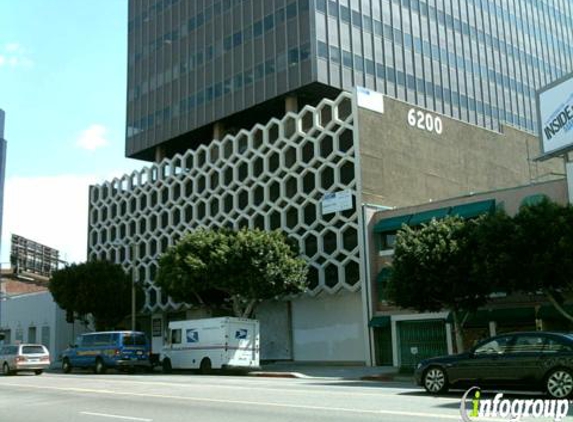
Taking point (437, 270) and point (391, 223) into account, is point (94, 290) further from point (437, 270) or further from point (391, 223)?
point (437, 270)

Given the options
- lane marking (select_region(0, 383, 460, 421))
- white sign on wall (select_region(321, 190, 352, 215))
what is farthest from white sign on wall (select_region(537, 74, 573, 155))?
lane marking (select_region(0, 383, 460, 421))

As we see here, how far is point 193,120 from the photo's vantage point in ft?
184

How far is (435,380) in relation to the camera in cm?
1638

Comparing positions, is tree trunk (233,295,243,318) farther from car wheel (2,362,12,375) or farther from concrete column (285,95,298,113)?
concrete column (285,95,298,113)

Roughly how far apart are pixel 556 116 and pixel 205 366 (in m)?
18.9

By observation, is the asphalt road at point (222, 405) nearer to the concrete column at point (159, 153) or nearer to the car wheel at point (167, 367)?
the car wheel at point (167, 367)

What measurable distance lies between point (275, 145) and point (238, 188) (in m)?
3.87

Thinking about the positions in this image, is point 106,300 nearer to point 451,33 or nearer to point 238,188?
point 238,188

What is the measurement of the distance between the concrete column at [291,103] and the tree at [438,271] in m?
24.0

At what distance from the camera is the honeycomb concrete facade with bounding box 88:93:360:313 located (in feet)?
120

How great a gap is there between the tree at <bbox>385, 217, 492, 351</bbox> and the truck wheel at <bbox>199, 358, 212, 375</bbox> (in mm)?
9162

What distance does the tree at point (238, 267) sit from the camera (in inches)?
1347

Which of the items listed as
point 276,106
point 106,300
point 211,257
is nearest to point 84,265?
point 106,300

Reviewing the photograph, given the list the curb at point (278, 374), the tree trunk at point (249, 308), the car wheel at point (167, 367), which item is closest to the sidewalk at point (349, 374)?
the curb at point (278, 374)
